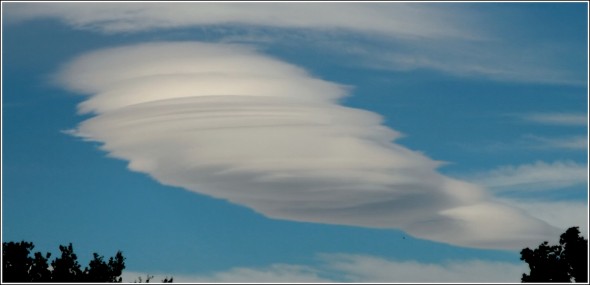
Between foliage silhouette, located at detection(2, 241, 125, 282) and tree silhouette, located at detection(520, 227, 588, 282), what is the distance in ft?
112

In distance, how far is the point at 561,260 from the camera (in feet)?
250

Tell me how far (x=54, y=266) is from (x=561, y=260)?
41.8 m

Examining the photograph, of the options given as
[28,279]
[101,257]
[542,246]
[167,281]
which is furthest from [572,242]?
[28,279]

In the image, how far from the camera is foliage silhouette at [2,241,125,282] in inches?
3169

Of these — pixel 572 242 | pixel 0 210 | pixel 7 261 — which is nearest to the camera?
pixel 0 210

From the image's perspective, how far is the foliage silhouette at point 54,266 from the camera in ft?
264

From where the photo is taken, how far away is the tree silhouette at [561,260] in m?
75.3

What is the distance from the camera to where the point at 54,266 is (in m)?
81.1

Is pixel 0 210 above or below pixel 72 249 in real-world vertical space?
below

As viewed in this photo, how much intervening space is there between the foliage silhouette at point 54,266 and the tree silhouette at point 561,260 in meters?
34.1

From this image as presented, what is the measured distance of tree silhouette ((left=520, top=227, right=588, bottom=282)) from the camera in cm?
7531

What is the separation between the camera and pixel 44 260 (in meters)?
81.1

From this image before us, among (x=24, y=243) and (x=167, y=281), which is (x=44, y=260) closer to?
(x=24, y=243)

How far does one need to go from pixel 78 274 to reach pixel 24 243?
534 centimetres
